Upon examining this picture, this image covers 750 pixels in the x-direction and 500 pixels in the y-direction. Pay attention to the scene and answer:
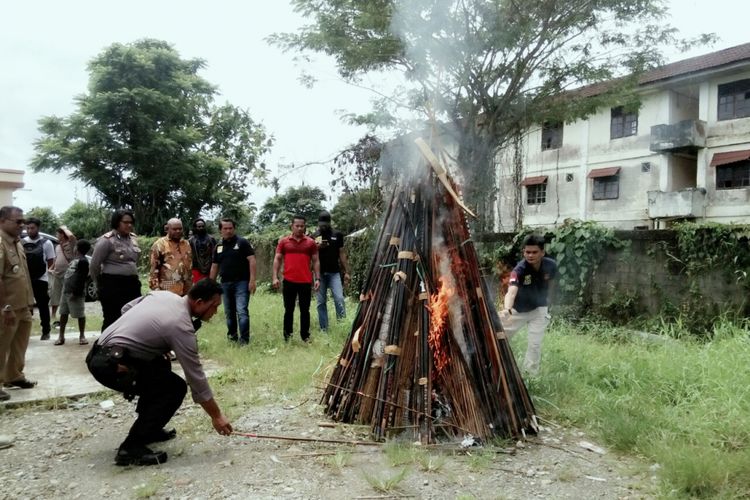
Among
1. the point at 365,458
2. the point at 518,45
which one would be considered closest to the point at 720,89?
the point at 518,45

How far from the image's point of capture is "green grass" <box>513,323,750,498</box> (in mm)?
3105

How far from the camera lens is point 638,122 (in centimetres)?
2031

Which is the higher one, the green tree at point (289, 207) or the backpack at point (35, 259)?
the green tree at point (289, 207)

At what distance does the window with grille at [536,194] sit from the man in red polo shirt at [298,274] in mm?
18236

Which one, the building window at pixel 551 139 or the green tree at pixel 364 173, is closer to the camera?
the green tree at pixel 364 173

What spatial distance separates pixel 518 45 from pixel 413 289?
683cm

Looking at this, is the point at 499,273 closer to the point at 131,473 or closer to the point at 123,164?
the point at 131,473

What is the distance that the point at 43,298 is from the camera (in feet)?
23.6

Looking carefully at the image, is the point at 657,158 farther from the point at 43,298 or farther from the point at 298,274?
the point at 43,298

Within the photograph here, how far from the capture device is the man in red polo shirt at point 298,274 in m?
7.02

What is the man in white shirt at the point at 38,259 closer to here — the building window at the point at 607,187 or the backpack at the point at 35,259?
the backpack at the point at 35,259

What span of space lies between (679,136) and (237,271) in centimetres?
1783

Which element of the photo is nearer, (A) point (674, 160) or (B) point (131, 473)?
(B) point (131, 473)

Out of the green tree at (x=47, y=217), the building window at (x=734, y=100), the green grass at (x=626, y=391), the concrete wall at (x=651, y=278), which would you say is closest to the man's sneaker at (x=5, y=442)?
the green grass at (x=626, y=391)
